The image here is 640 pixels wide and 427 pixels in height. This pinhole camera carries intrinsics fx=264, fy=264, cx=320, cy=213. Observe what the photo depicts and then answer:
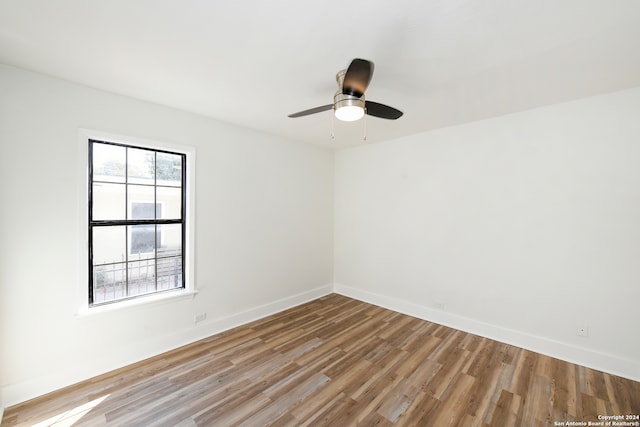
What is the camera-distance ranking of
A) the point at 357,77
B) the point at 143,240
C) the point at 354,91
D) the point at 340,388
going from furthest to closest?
the point at 143,240 < the point at 340,388 < the point at 354,91 < the point at 357,77

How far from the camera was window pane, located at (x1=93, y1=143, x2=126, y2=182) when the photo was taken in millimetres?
2494

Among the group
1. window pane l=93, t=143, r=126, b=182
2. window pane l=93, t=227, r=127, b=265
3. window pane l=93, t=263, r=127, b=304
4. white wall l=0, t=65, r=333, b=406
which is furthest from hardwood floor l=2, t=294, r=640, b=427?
window pane l=93, t=143, r=126, b=182

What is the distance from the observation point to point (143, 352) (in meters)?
2.67

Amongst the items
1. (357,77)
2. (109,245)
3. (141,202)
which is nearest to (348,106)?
(357,77)

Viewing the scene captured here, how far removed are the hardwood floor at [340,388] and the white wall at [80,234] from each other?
0.26 metres

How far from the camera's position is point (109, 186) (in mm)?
2568

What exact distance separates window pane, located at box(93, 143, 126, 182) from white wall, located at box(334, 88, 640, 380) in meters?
3.31

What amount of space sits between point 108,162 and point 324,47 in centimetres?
231

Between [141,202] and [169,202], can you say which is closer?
[141,202]

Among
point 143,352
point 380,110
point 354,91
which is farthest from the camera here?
point 143,352

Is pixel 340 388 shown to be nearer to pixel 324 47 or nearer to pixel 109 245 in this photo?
pixel 109 245

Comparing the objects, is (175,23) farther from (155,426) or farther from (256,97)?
(155,426)

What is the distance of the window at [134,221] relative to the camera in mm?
2506

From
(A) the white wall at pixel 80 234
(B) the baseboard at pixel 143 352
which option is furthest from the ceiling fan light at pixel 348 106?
(B) the baseboard at pixel 143 352
